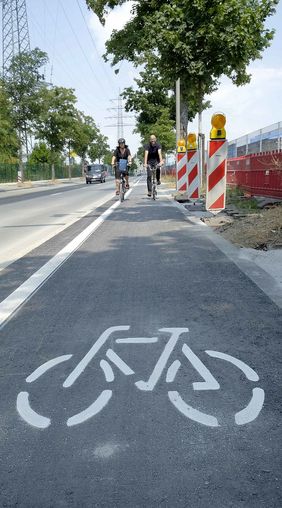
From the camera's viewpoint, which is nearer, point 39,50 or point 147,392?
point 147,392

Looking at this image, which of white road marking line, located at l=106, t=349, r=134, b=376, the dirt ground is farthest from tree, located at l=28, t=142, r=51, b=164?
white road marking line, located at l=106, t=349, r=134, b=376

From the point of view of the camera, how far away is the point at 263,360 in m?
2.90

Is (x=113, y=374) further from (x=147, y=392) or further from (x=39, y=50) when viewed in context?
(x=39, y=50)

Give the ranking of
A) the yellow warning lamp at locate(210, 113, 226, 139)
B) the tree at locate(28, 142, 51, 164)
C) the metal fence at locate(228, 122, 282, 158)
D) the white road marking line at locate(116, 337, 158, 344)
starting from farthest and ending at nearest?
1. the tree at locate(28, 142, 51, 164)
2. the metal fence at locate(228, 122, 282, 158)
3. the yellow warning lamp at locate(210, 113, 226, 139)
4. the white road marking line at locate(116, 337, 158, 344)

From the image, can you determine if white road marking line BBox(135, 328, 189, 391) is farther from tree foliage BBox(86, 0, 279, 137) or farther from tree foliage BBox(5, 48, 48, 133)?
tree foliage BBox(5, 48, 48, 133)

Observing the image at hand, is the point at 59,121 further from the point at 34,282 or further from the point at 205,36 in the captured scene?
the point at 34,282

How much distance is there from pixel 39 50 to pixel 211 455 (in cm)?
4822

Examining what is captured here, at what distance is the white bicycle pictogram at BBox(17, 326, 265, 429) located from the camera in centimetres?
227

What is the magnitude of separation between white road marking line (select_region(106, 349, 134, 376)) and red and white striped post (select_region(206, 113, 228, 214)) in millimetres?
7149

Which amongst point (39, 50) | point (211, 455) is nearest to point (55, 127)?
point (39, 50)

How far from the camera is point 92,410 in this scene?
2352mm

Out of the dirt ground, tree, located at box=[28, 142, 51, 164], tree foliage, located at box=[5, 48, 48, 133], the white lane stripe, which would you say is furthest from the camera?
tree, located at box=[28, 142, 51, 164]

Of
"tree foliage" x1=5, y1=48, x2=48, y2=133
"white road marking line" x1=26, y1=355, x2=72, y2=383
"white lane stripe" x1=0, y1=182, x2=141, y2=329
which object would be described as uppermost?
"tree foliage" x1=5, y1=48, x2=48, y2=133

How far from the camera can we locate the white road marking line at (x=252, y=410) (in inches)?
88.2
